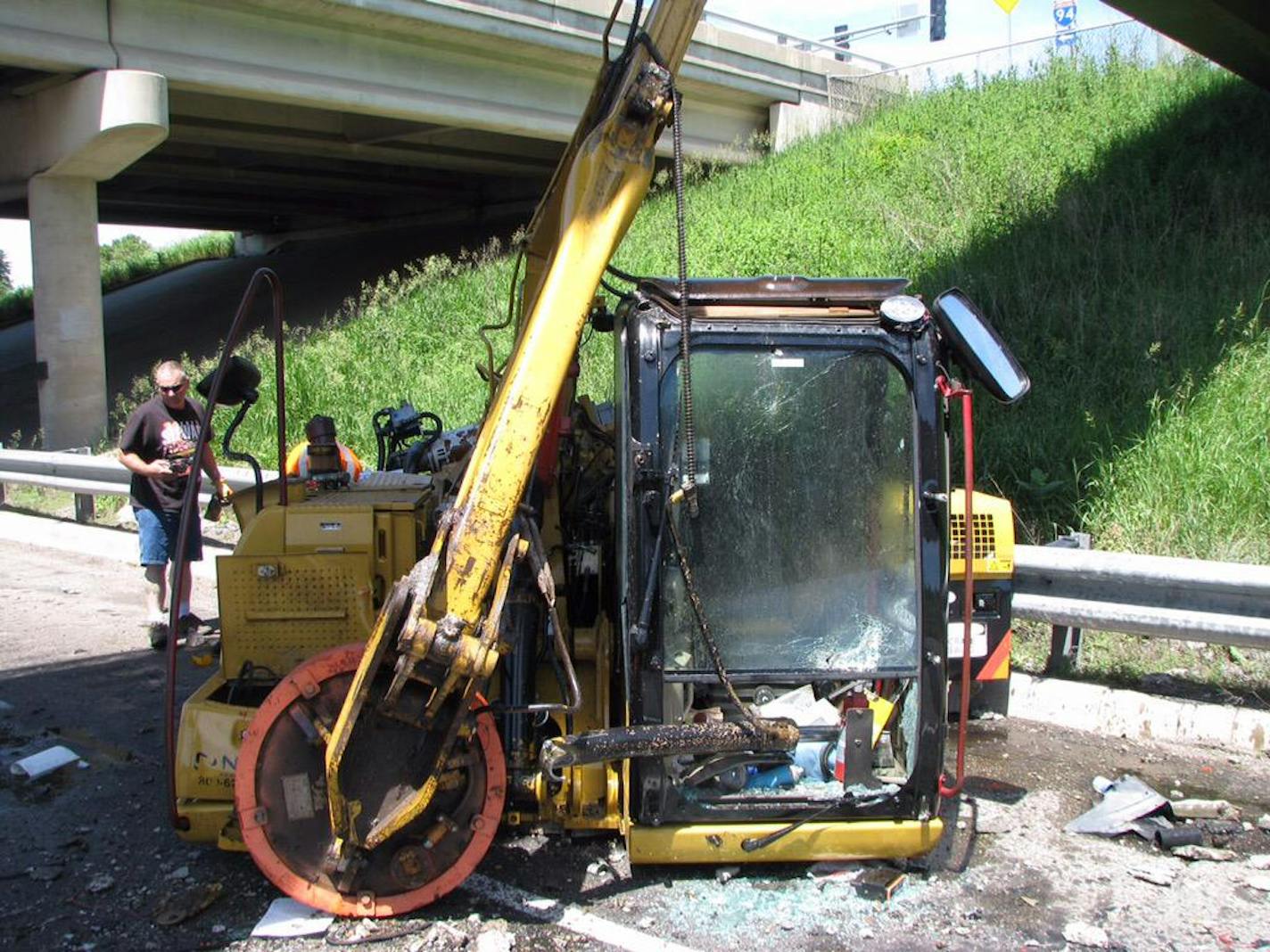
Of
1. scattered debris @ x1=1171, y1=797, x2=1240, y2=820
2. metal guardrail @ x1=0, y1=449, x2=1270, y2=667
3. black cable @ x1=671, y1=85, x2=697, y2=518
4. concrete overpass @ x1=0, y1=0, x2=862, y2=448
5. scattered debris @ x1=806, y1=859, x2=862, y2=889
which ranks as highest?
concrete overpass @ x1=0, y1=0, x2=862, y2=448

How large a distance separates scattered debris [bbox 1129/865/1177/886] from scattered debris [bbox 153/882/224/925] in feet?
10.3

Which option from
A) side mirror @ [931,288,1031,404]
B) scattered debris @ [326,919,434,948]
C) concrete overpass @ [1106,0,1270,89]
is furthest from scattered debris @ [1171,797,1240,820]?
concrete overpass @ [1106,0,1270,89]

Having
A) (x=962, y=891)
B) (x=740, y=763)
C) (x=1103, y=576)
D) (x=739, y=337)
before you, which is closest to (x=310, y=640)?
(x=740, y=763)

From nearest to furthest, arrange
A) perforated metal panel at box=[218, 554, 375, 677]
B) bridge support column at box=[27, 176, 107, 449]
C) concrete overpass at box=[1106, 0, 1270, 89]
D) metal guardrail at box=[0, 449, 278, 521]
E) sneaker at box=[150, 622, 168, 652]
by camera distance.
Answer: perforated metal panel at box=[218, 554, 375, 677] → sneaker at box=[150, 622, 168, 652] → concrete overpass at box=[1106, 0, 1270, 89] → metal guardrail at box=[0, 449, 278, 521] → bridge support column at box=[27, 176, 107, 449]

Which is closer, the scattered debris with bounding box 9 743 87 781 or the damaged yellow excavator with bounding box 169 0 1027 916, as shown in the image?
the damaged yellow excavator with bounding box 169 0 1027 916

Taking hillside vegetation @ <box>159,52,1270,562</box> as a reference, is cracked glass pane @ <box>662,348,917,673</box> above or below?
below

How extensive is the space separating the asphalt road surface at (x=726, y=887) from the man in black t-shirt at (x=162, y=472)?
2.05 metres

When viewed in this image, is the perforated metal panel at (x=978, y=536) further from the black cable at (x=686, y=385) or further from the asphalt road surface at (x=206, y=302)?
the asphalt road surface at (x=206, y=302)

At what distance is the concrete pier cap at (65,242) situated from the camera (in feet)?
43.0

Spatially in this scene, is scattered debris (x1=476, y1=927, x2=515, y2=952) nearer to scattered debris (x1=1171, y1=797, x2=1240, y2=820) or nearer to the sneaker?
scattered debris (x1=1171, y1=797, x2=1240, y2=820)

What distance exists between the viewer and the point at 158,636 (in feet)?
22.3

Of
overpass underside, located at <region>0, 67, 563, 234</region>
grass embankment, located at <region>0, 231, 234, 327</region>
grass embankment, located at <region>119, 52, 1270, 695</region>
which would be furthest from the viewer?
→ grass embankment, located at <region>0, 231, 234, 327</region>

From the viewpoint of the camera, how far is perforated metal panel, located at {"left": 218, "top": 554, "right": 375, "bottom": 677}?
4398 mm

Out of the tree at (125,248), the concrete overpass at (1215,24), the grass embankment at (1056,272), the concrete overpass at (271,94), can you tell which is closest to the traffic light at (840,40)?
the concrete overpass at (271,94)
